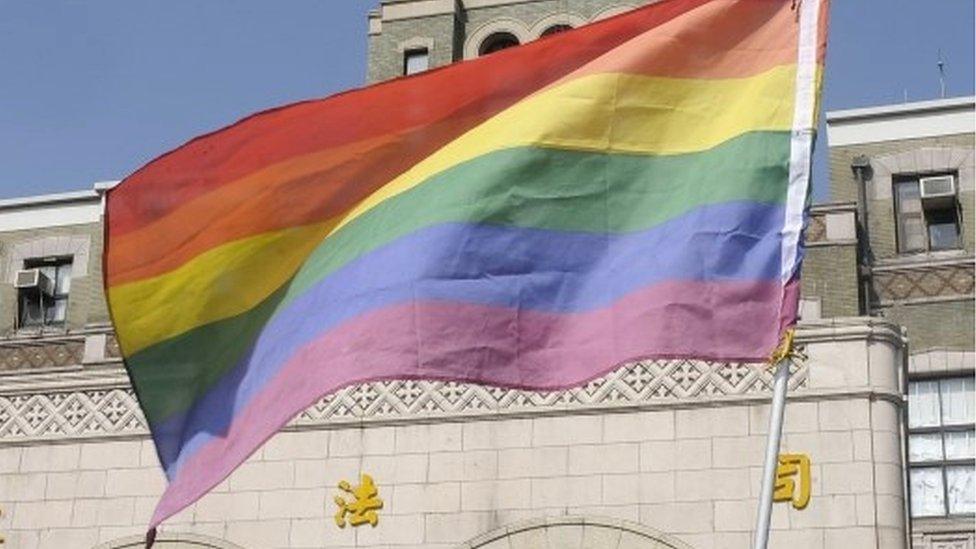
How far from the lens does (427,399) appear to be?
15180 millimetres

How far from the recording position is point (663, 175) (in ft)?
31.0

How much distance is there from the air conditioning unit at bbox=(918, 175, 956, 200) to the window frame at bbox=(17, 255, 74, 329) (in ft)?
42.0

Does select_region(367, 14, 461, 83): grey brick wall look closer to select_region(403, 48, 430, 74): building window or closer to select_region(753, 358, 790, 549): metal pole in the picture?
select_region(403, 48, 430, 74): building window

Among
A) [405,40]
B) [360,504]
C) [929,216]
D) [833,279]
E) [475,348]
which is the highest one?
[405,40]

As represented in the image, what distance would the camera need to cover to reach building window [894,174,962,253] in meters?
22.1

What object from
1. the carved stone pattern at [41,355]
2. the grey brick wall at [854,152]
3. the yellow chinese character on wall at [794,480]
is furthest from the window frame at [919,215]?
the carved stone pattern at [41,355]

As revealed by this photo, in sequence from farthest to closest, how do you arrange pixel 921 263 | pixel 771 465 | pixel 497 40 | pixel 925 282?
pixel 497 40 < pixel 921 263 < pixel 925 282 < pixel 771 465

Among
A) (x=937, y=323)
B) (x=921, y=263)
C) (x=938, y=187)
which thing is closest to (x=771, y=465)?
(x=937, y=323)

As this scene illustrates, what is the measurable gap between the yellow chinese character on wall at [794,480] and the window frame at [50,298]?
593 inches

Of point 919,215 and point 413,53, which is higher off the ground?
point 413,53

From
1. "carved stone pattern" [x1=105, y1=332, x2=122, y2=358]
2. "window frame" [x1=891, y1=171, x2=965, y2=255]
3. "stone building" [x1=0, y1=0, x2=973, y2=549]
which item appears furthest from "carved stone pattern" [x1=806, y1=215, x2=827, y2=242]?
"carved stone pattern" [x1=105, y1=332, x2=122, y2=358]

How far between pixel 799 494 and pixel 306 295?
223 inches

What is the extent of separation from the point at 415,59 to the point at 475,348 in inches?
677

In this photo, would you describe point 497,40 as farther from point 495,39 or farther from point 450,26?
point 450,26
